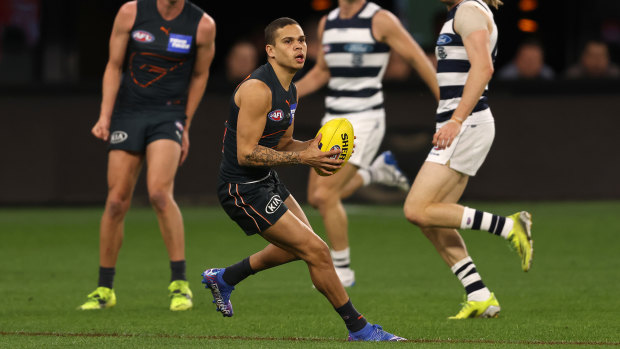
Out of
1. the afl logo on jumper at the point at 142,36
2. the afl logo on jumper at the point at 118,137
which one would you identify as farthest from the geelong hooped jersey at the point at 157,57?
the afl logo on jumper at the point at 118,137

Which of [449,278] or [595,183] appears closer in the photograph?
[449,278]

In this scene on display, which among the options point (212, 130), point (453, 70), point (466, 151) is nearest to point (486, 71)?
point (453, 70)

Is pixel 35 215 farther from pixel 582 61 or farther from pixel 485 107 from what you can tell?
pixel 485 107

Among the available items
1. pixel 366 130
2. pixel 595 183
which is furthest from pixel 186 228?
pixel 595 183

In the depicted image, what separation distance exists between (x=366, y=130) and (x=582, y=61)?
26.7ft

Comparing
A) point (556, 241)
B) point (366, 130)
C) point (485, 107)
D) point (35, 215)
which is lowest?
point (35, 215)

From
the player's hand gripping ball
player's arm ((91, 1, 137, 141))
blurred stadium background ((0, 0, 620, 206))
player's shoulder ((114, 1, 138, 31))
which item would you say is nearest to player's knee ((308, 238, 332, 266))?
the player's hand gripping ball

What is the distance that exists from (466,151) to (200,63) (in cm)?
232

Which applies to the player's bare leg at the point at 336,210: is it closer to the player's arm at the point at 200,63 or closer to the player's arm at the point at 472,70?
the player's arm at the point at 200,63

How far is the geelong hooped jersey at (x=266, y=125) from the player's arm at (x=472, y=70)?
108cm

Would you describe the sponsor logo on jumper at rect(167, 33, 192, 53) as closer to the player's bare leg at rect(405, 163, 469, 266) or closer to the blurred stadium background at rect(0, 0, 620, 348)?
the blurred stadium background at rect(0, 0, 620, 348)

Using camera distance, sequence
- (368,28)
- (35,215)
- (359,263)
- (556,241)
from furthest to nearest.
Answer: (35,215), (556,241), (359,263), (368,28)

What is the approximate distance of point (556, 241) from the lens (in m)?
12.4

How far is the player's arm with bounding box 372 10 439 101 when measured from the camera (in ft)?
30.8
